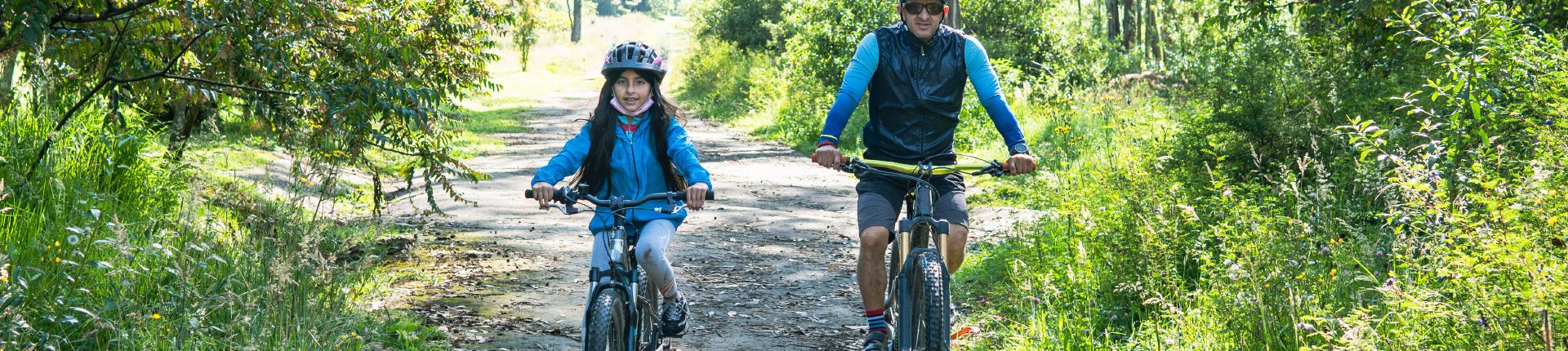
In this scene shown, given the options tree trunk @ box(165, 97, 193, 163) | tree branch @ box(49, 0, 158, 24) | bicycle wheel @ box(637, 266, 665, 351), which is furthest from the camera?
tree trunk @ box(165, 97, 193, 163)

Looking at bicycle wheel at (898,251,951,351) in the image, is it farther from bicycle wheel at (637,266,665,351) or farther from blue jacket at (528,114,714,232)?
bicycle wheel at (637,266,665,351)

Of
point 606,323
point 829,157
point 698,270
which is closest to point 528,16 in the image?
point 698,270

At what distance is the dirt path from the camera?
629 cm

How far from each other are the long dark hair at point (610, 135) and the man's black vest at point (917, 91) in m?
0.89

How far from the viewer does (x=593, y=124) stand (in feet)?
15.5

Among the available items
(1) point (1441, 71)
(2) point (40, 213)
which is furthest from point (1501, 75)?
(2) point (40, 213)

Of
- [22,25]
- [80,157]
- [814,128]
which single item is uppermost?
[22,25]

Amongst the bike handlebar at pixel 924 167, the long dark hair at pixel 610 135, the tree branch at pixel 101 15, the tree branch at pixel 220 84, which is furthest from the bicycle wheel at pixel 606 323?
the tree branch at pixel 101 15

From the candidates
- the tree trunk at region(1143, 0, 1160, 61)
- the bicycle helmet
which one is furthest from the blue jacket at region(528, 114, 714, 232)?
the tree trunk at region(1143, 0, 1160, 61)

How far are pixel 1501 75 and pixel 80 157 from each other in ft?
24.0

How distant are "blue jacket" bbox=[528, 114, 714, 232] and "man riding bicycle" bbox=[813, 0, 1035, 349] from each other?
0.65m

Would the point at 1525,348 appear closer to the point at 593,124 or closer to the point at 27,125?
the point at 593,124

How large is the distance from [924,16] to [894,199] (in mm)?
751

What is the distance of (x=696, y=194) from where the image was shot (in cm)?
427
